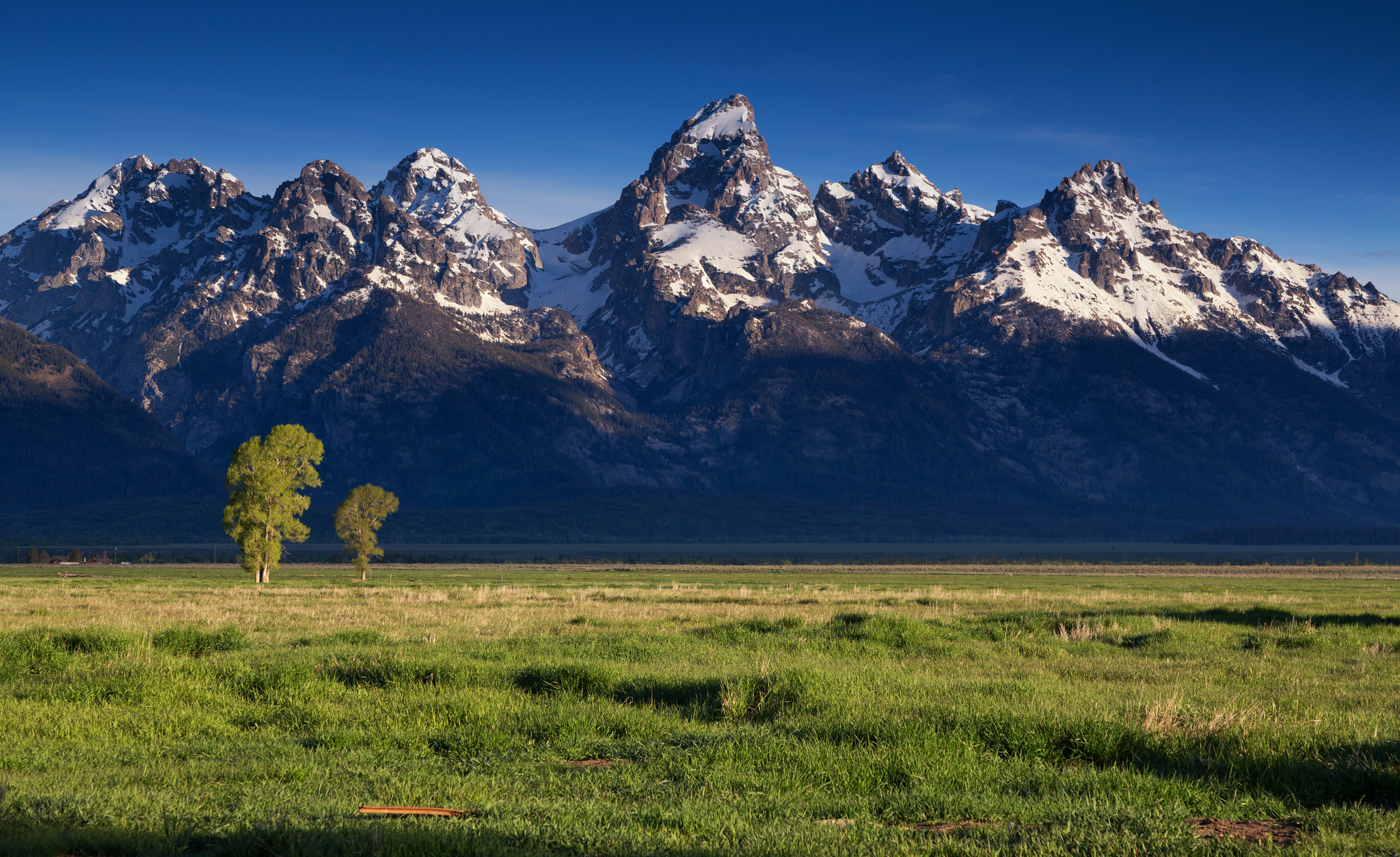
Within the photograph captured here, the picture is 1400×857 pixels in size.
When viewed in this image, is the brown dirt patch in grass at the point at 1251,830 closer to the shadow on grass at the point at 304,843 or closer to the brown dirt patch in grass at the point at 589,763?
the shadow on grass at the point at 304,843

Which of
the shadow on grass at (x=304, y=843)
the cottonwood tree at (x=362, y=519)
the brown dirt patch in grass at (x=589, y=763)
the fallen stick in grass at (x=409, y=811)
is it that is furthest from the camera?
the cottonwood tree at (x=362, y=519)

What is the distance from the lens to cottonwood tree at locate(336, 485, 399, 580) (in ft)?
271

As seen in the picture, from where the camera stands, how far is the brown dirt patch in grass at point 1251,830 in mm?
8523

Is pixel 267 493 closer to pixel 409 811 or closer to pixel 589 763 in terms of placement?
pixel 589 763

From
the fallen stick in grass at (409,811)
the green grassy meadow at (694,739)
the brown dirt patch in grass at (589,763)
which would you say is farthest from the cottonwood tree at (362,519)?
the fallen stick in grass at (409,811)

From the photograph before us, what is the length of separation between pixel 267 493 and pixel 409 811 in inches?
2406

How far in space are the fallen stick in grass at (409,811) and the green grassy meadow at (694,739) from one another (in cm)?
14

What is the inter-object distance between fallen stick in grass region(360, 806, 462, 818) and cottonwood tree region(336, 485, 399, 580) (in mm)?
75767

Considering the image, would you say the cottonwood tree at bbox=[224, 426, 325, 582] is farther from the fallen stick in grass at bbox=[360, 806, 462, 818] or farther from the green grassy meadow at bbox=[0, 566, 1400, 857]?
the fallen stick in grass at bbox=[360, 806, 462, 818]

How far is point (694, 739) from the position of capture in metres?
12.4

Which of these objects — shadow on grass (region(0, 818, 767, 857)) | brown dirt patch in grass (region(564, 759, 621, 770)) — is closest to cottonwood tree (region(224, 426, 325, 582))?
brown dirt patch in grass (region(564, 759, 621, 770))

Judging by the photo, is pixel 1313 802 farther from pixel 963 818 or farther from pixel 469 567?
pixel 469 567

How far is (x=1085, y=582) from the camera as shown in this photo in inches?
3356

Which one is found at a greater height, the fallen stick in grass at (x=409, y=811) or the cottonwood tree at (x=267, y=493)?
the cottonwood tree at (x=267, y=493)
